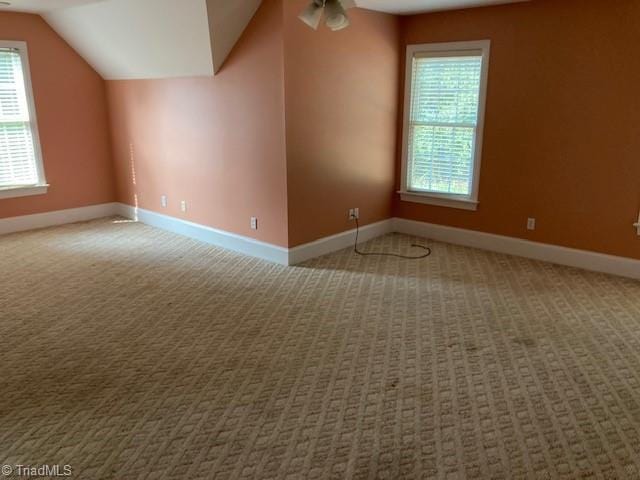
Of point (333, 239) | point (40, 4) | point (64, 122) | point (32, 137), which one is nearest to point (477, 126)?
point (333, 239)

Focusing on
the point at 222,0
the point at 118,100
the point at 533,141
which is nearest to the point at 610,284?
the point at 533,141

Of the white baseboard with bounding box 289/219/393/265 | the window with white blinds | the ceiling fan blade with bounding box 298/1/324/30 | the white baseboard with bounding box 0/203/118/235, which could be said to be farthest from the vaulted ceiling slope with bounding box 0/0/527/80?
the white baseboard with bounding box 289/219/393/265

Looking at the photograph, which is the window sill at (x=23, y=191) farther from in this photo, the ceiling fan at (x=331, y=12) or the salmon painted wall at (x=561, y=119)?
the salmon painted wall at (x=561, y=119)

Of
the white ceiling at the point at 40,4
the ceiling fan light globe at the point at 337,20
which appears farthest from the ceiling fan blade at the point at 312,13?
the white ceiling at the point at 40,4

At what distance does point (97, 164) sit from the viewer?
629 centimetres

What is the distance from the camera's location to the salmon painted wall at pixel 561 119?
4.11 m

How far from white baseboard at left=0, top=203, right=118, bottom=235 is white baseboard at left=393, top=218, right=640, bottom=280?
370 cm

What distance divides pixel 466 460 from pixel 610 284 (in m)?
2.74

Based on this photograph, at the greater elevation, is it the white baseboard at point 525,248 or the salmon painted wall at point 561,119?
the salmon painted wall at point 561,119

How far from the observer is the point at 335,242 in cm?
502

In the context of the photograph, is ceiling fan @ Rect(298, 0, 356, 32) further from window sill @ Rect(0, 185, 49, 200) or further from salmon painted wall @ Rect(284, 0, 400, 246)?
window sill @ Rect(0, 185, 49, 200)

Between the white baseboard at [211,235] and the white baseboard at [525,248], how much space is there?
170 centimetres

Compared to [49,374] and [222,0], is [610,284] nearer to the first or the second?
[222,0]

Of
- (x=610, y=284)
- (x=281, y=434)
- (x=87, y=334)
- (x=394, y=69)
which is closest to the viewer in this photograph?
(x=281, y=434)
